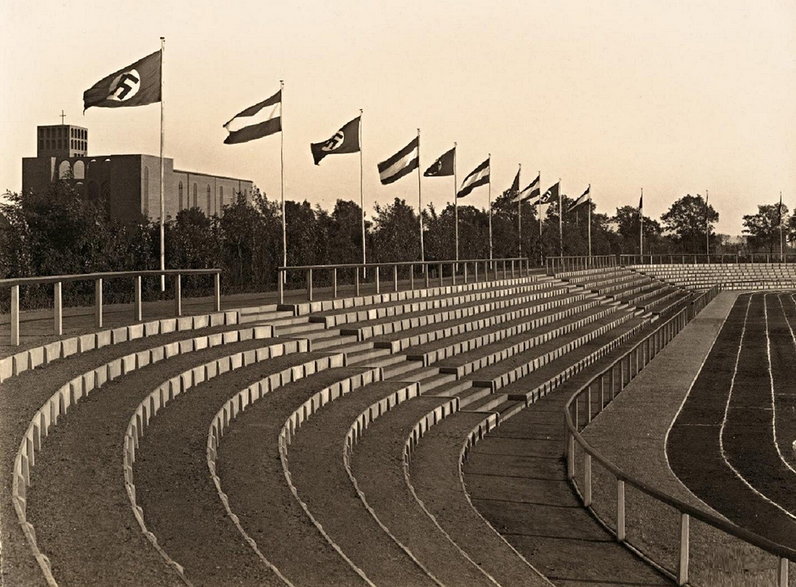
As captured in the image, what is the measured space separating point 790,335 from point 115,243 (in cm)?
2184

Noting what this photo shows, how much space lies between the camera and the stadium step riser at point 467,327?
17.9 metres

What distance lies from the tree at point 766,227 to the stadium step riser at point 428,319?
10301cm

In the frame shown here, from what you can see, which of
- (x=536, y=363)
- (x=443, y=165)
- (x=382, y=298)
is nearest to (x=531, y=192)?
(x=443, y=165)

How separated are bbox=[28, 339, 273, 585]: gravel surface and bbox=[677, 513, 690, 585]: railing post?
3679 mm

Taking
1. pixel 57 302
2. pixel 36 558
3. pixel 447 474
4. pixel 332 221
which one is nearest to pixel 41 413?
pixel 36 558

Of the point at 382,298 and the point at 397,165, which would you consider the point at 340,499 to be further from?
the point at 397,165

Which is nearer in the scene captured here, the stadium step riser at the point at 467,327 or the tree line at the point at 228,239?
the stadium step riser at the point at 467,327

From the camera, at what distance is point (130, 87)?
17.8 metres

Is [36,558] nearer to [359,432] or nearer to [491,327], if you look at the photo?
[359,432]

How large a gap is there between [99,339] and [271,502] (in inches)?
181

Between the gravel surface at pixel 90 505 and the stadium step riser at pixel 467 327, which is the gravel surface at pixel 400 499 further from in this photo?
the stadium step riser at pixel 467 327

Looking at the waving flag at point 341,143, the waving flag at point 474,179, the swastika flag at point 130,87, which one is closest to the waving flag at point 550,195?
the waving flag at point 474,179

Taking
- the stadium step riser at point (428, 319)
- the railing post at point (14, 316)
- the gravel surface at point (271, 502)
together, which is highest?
the railing post at point (14, 316)

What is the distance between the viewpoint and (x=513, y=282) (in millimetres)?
33438
